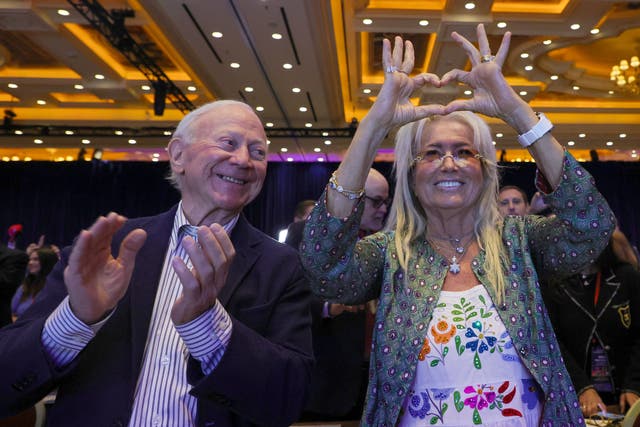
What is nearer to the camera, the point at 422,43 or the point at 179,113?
the point at 422,43

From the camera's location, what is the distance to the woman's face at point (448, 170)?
148 cm

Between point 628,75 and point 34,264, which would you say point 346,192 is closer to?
point 34,264

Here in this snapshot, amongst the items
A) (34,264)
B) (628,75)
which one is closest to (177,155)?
(34,264)

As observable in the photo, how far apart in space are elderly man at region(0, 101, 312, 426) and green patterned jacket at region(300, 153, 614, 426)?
16 centimetres

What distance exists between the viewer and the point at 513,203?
379 cm

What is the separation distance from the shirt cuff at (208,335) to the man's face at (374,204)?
1.98 m

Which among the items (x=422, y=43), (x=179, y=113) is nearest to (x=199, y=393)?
(x=422, y=43)

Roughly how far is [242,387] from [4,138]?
12559mm

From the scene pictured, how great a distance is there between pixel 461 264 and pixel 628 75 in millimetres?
8189

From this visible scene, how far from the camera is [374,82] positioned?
920 cm

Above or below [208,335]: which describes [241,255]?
above

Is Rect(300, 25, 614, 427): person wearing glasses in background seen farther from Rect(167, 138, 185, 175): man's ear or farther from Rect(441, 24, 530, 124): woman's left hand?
Rect(167, 138, 185, 175): man's ear

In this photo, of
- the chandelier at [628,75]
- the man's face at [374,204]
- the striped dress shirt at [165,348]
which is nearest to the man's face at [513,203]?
the man's face at [374,204]

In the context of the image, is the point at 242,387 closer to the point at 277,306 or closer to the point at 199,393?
the point at 199,393
